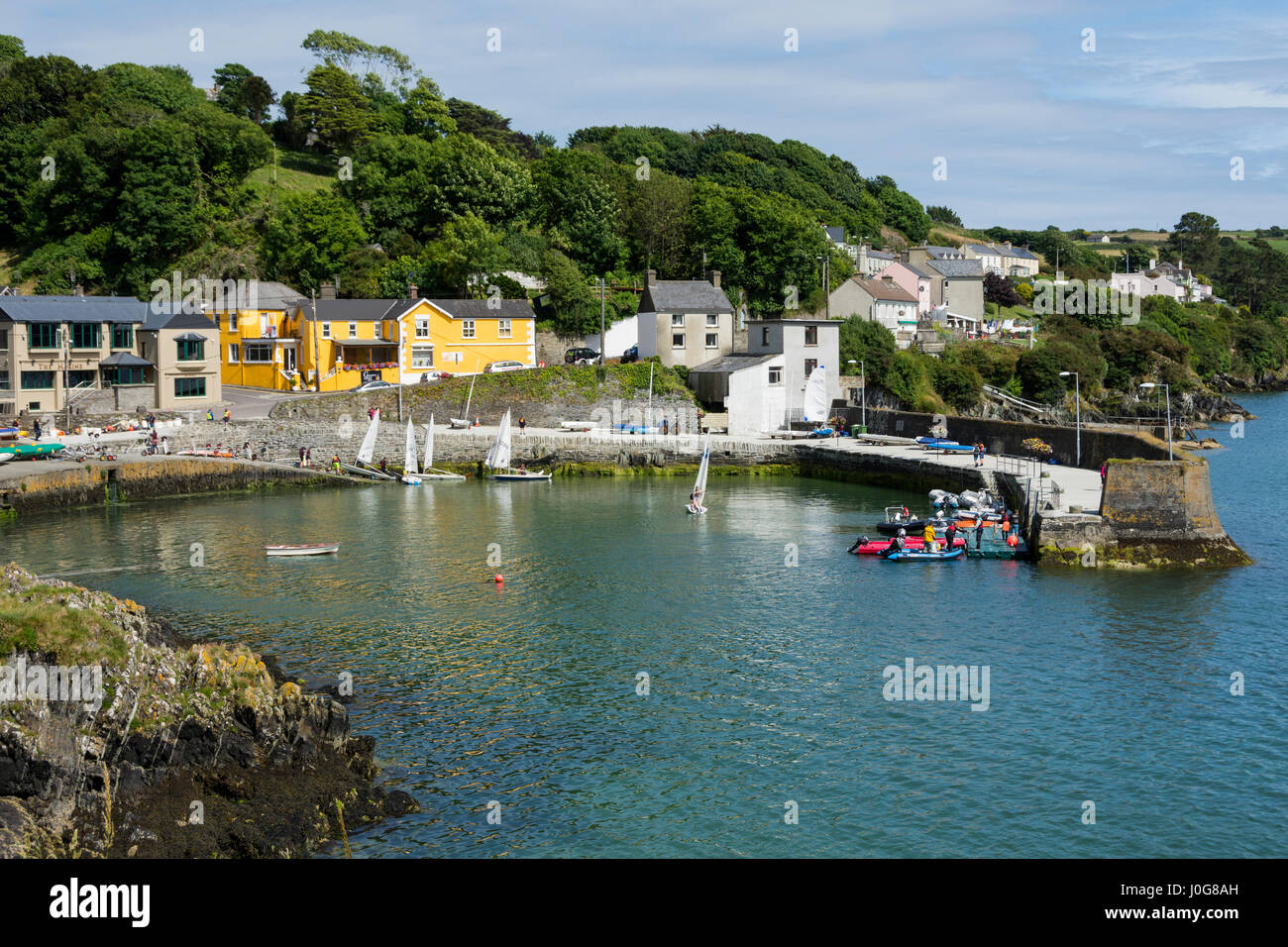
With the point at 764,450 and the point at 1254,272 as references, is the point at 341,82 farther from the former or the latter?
the point at 1254,272

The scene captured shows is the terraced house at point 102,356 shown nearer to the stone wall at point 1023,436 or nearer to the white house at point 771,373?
the white house at point 771,373

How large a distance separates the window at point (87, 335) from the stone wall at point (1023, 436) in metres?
43.6

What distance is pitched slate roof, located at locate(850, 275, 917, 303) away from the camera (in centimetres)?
9119

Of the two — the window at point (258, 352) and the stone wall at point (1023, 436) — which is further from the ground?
the window at point (258, 352)

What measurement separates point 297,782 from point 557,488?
37.8 m

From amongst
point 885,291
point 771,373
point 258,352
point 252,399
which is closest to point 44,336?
point 252,399

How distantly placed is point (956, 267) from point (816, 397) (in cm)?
5491

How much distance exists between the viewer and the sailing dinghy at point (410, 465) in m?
57.3

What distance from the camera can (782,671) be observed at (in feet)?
86.3

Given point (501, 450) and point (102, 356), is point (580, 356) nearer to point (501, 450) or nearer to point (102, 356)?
point (501, 450)

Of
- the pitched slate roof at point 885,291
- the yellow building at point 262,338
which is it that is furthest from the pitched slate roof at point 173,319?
the pitched slate roof at point 885,291

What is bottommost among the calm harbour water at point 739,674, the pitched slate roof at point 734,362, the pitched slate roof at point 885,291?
the calm harbour water at point 739,674

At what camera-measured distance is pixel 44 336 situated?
199 feet

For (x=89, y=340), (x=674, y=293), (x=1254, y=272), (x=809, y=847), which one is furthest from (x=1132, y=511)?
(x=1254, y=272)
